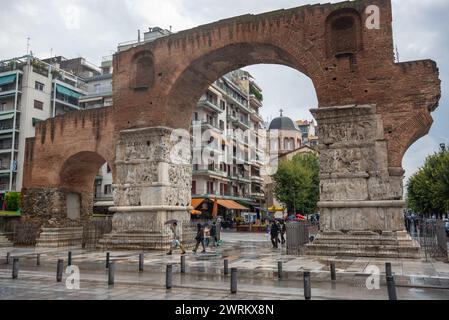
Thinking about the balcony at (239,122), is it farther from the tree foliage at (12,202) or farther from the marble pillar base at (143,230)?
the marble pillar base at (143,230)

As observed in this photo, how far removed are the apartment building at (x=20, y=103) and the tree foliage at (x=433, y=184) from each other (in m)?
33.9

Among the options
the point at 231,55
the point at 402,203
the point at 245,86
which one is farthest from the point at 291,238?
the point at 245,86

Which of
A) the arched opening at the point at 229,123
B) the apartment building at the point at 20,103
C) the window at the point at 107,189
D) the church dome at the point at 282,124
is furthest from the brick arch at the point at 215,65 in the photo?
the church dome at the point at 282,124

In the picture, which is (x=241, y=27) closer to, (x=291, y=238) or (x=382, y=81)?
(x=382, y=81)

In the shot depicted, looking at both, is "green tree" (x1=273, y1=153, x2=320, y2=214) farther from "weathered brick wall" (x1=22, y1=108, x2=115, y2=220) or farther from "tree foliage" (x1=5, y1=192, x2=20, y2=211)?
"tree foliage" (x1=5, y1=192, x2=20, y2=211)

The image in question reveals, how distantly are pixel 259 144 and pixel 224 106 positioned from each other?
1402 cm

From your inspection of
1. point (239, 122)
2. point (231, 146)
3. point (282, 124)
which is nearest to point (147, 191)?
point (231, 146)

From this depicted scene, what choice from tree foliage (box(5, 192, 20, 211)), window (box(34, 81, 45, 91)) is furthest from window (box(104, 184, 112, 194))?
window (box(34, 81, 45, 91))

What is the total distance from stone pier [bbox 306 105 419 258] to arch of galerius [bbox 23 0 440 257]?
0.10ft

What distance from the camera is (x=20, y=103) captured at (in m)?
39.6

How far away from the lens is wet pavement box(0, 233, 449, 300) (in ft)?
24.8

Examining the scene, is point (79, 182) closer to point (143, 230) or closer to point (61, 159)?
point (61, 159)

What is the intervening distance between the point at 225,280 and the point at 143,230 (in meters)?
7.99
